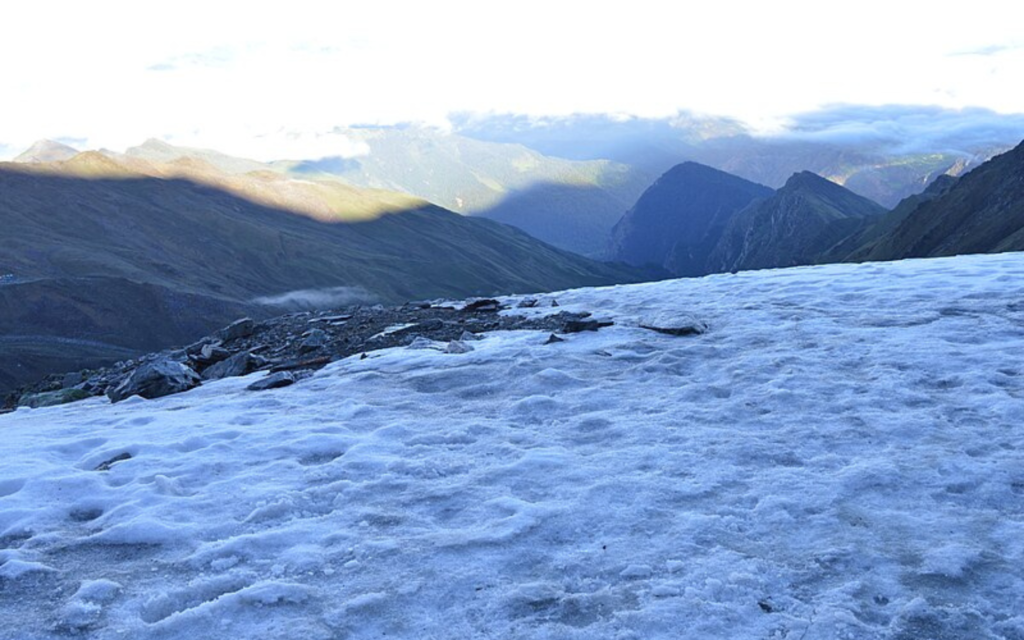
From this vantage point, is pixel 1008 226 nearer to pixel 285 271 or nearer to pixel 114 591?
pixel 114 591

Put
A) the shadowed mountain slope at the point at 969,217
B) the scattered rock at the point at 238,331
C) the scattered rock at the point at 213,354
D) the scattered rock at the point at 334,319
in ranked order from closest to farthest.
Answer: the scattered rock at the point at 213,354
the scattered rock at the point at 334,319
the scattered rock at the point at 238,331
the shadowed mountain slope at the point at 969,217

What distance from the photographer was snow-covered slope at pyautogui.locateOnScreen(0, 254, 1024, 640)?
19.2 feet

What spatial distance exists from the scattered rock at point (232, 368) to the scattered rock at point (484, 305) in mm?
7448

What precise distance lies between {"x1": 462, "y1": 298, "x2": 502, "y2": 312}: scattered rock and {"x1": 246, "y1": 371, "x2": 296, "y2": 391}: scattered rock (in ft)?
28.5

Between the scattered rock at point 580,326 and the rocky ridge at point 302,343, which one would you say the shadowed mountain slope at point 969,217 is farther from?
the scattered rock at point 580,326

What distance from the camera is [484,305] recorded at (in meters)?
22.9

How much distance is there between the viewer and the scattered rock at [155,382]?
1511cm

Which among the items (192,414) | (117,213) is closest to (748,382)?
(192,414)

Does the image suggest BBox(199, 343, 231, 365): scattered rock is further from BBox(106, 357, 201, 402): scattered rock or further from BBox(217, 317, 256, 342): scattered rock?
BBox(217, 317, 256, 342): scattered rock

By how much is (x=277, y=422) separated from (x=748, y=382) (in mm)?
7407

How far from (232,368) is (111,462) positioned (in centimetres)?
715

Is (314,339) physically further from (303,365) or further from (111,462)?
(111,462)

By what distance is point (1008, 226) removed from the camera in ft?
362

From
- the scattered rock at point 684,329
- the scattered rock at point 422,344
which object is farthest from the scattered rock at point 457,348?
the scattered rock at point 684,329
